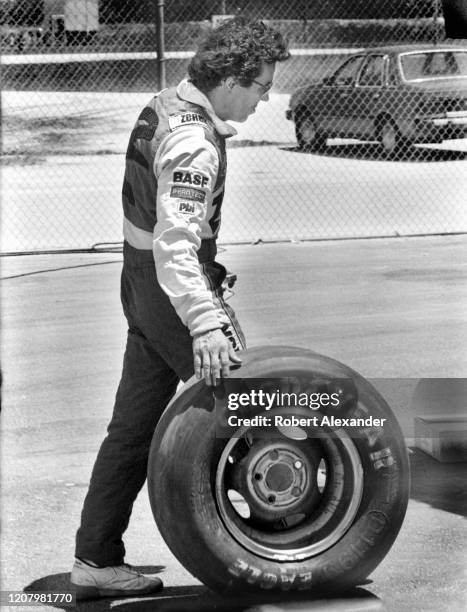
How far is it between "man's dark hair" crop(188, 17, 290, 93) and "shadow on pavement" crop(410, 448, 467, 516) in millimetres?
1911

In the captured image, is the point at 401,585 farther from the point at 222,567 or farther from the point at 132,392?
the point at 132,392

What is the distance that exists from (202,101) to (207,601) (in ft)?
5.18

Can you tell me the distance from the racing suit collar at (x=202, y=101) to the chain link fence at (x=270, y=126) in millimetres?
4464

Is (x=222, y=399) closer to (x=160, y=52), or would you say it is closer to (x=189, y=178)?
(x=189, y=178)

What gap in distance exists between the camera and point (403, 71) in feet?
61.1

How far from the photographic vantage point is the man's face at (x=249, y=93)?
12.8 ft

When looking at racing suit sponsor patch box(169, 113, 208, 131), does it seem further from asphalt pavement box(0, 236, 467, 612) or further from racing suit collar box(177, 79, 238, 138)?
asphalt pavement box(0, 236, 467, 612)

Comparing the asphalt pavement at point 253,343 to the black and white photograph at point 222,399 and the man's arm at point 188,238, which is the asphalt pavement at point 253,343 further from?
the man's arm at point 188,238

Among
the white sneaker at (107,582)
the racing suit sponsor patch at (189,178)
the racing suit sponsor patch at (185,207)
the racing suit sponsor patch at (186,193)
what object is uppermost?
the racing suit sponsor patch at (189,178)

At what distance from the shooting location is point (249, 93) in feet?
12.9

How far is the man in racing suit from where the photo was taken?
12.3ft

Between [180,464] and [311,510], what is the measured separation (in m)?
0.46
